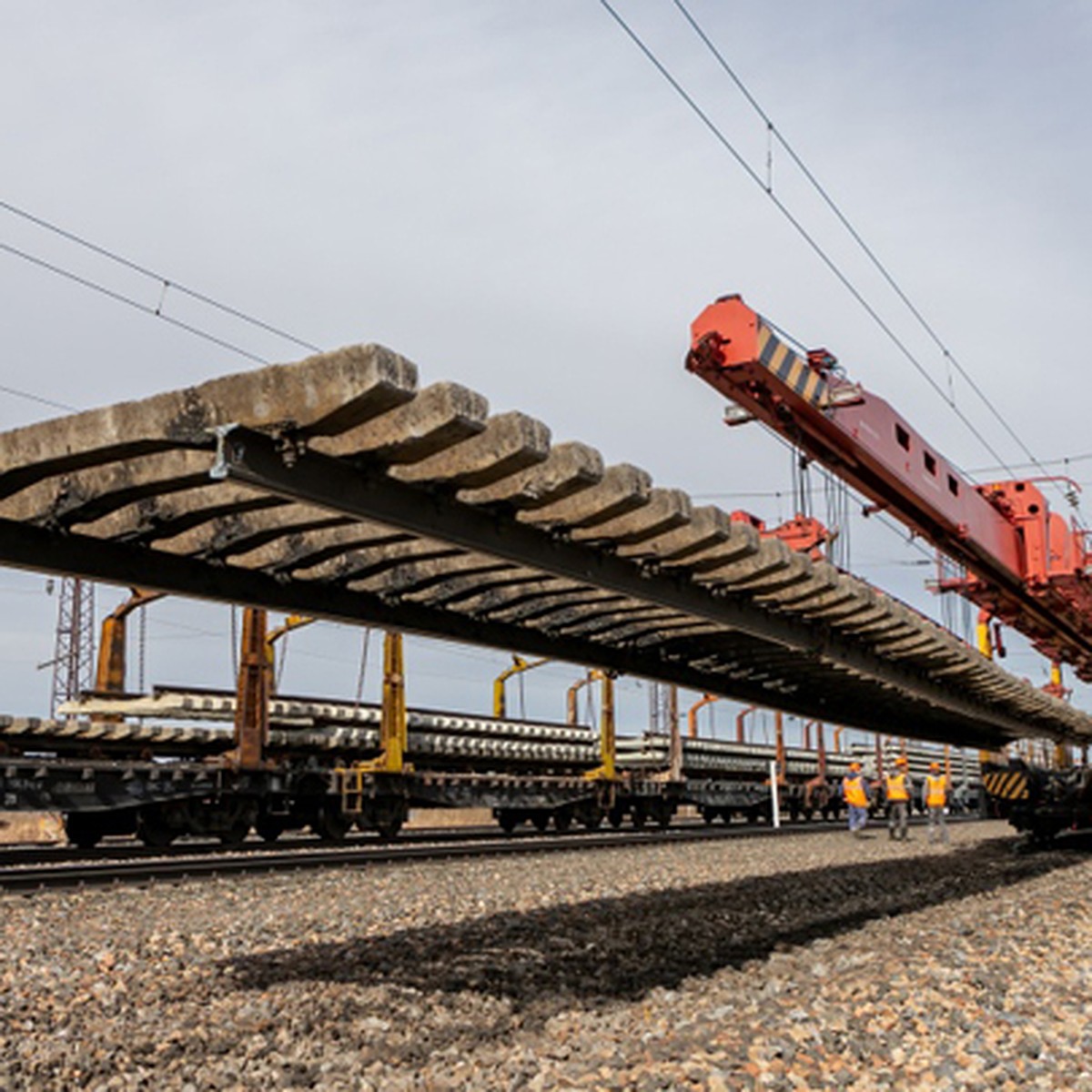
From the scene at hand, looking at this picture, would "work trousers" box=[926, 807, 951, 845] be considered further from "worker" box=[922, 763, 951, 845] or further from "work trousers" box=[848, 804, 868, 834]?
"work trousers" box=[848, 804, 868, 834]

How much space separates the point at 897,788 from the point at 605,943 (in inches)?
583

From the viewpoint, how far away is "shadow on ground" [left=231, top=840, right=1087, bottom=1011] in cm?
737

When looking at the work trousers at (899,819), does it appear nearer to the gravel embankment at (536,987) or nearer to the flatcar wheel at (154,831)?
the gravel embankment at (536,987)

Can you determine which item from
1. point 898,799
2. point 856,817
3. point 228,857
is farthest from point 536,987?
point 856,817

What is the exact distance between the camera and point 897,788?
22328mm

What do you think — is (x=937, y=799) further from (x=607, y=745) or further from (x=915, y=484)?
(x=915, y=484)

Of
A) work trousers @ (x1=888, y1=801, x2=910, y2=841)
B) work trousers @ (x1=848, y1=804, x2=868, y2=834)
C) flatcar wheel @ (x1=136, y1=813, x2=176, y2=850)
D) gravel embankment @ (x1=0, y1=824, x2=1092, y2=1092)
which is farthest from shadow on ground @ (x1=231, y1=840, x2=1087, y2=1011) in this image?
work trousers @ (x1=848, y1=804, x2=868, y2=834)

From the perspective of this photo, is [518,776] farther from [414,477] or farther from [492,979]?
[414,477]

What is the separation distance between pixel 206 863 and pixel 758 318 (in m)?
9.13

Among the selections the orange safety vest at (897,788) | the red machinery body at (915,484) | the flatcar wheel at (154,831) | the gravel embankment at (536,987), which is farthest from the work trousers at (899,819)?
the flatcar wheel at (154,831)

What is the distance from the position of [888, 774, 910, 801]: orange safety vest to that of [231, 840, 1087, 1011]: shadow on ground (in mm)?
8384

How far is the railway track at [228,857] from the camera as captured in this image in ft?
40.3

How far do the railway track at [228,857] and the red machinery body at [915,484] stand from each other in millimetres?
6893

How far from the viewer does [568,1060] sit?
18.4ft
